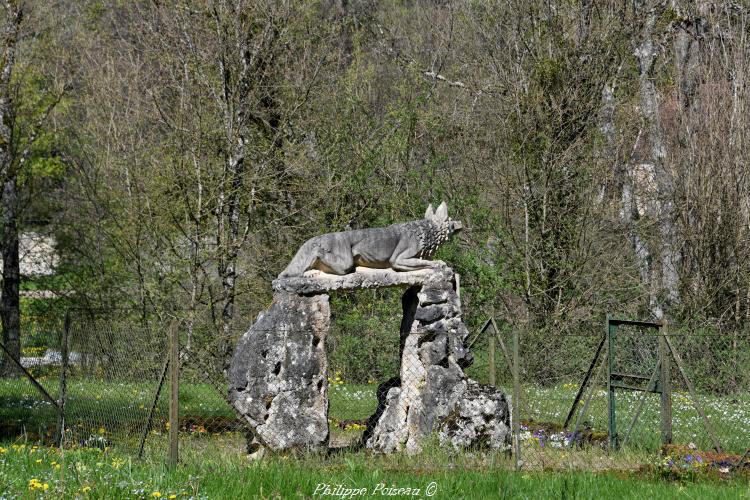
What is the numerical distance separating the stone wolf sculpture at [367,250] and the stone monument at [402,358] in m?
0.01

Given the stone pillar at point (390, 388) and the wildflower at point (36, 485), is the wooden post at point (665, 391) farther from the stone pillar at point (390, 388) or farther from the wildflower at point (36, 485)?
the wildflower at point (36, 485)

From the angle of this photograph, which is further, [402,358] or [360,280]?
[402,358]

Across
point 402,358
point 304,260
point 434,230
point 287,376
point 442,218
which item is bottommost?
point 287,376

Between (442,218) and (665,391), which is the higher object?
(442,218)

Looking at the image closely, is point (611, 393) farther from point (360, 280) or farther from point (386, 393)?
point (360, 280)

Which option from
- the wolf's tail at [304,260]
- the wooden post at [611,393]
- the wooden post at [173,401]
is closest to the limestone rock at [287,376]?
the wolf's tail at [304,260]

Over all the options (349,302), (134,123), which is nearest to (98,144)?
(134,123)

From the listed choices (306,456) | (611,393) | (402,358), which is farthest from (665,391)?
(306,456)

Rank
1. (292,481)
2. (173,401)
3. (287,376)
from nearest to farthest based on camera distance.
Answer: (292,481) < (173,401) < (287,376)

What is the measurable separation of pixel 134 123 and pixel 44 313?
453 cm

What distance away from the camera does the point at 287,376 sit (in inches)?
406

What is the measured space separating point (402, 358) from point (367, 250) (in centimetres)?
130

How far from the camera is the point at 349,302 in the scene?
59.7ft

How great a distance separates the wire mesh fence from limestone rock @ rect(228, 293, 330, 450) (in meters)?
0.22
